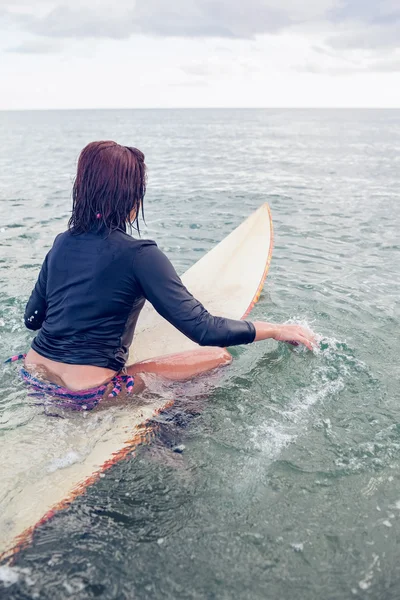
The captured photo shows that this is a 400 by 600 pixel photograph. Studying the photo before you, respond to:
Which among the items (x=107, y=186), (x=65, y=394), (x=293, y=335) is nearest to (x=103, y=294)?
(x=107, y=186)

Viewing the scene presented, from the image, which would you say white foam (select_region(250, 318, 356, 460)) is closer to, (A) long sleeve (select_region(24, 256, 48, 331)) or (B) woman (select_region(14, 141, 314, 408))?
(B) woman (select_region(14, 141, 314, 408))

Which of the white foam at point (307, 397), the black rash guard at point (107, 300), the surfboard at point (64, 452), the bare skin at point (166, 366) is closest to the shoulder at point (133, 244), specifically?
the black rash guard at point (107, 300)

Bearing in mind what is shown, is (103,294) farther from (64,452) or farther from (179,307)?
(64,452)

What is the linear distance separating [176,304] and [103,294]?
0.48 meters

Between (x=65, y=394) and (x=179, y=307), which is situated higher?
(x=179, y=307)

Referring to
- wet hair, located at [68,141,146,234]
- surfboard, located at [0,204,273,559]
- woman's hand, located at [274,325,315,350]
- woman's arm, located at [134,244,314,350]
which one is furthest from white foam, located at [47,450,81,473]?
woman's hand, located at [274,325,315,350]

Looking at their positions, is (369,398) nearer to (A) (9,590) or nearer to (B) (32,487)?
(B) (32,487)

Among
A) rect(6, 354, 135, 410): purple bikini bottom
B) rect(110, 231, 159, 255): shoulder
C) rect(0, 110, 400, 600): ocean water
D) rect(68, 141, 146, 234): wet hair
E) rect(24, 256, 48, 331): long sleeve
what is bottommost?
rect(0, 110, 400, 600): ocean water

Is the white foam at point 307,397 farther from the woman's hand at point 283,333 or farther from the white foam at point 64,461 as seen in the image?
the white foam at point 64,461

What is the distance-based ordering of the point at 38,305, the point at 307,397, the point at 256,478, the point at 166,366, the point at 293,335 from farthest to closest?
the point at 307,397
the point at 166,366
the point at 293,335
the point at 38,305
the point at 256,478

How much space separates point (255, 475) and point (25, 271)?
588 centimetres

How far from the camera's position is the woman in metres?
3.32

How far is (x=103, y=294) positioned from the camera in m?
3.43

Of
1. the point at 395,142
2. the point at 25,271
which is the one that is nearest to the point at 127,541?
the point at 25,271
